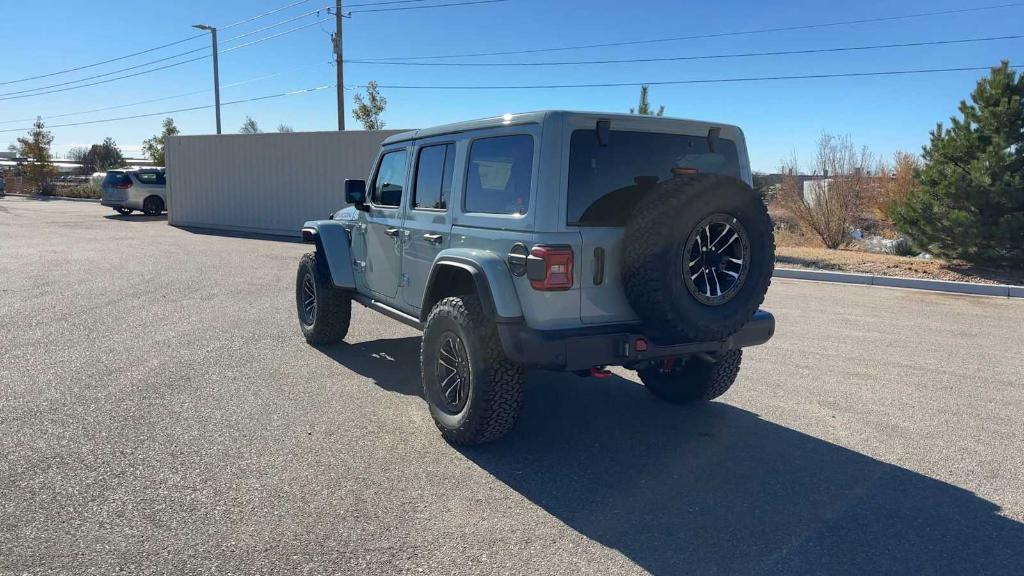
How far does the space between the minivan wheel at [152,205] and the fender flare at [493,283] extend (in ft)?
81.1

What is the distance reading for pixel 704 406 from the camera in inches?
209

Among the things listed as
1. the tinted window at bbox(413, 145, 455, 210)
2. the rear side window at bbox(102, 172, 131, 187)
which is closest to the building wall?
the rear side window at bbox(102, 172, 131, 187)

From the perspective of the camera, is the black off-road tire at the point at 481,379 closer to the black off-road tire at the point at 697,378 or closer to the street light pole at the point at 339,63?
the black off-road tire at the point at 697,378

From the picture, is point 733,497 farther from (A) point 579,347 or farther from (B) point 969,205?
(B) point 969,205

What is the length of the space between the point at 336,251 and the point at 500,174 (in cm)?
260

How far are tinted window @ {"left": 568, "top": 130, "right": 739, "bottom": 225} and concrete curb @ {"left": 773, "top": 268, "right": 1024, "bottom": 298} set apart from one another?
8.51 m

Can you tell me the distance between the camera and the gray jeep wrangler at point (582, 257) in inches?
150

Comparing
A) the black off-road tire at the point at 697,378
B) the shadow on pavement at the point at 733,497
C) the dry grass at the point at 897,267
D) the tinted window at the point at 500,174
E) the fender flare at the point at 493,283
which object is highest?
the tinted window at the point at 500,174

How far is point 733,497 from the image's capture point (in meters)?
3.75

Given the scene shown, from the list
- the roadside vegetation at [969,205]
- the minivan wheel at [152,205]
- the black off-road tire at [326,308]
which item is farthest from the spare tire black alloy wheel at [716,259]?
the minivan wheel at [152,205]

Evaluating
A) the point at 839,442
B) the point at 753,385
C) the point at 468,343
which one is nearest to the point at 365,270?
the point at 468,343

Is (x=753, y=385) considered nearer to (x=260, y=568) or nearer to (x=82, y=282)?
(x=260, y=568)

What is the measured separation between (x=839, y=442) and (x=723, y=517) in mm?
1474

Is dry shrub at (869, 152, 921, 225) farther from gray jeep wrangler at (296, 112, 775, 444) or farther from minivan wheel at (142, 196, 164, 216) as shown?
minivan wheel at (142, 196, 164, 216)
